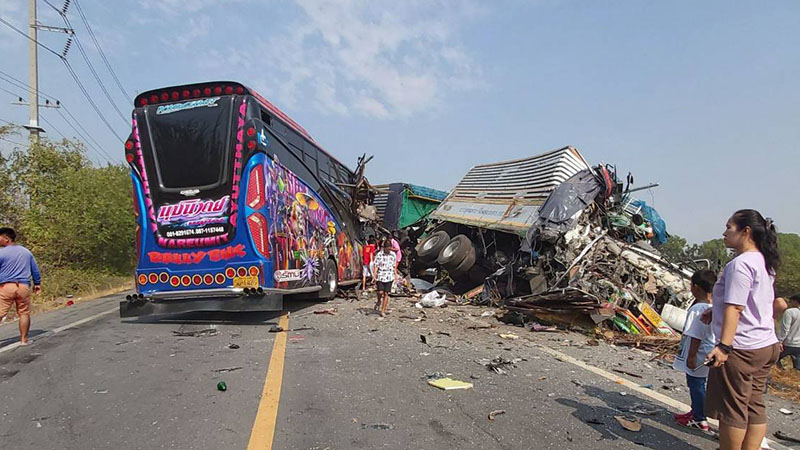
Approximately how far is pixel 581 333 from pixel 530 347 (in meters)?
1.70

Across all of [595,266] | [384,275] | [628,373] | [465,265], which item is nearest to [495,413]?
[628,373]

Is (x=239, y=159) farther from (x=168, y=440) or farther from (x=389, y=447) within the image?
(x=389, y=447)

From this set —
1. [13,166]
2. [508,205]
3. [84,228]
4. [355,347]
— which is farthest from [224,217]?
[13,166]

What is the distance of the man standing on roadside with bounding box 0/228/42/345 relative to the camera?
653cm

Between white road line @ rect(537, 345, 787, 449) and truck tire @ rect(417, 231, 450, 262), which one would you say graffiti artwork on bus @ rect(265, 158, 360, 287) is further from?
white road line @ rect(537, 345, 787, 449)

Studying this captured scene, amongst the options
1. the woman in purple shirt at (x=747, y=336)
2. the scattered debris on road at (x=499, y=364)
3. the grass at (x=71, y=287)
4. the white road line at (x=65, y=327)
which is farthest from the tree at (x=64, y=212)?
the woman in purple shirt at (x=747, y=336)

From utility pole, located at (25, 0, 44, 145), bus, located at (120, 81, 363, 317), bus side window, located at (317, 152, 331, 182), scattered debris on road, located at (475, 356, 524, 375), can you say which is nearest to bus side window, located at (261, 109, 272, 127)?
bus, located at (120, 81, 363, 317)

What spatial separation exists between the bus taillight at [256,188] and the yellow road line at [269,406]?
7.33ft

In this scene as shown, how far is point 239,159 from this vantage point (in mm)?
7215

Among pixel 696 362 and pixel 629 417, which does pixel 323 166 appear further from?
pixel 696 362

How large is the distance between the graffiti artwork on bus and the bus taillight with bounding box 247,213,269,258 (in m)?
0.13

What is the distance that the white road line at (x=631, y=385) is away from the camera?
423 centimetres

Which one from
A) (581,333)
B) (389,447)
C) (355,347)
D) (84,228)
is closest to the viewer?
(389,447)

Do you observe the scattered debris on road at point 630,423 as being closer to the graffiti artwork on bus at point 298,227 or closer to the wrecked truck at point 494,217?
the graffiti artwork on bus at point 298,227
